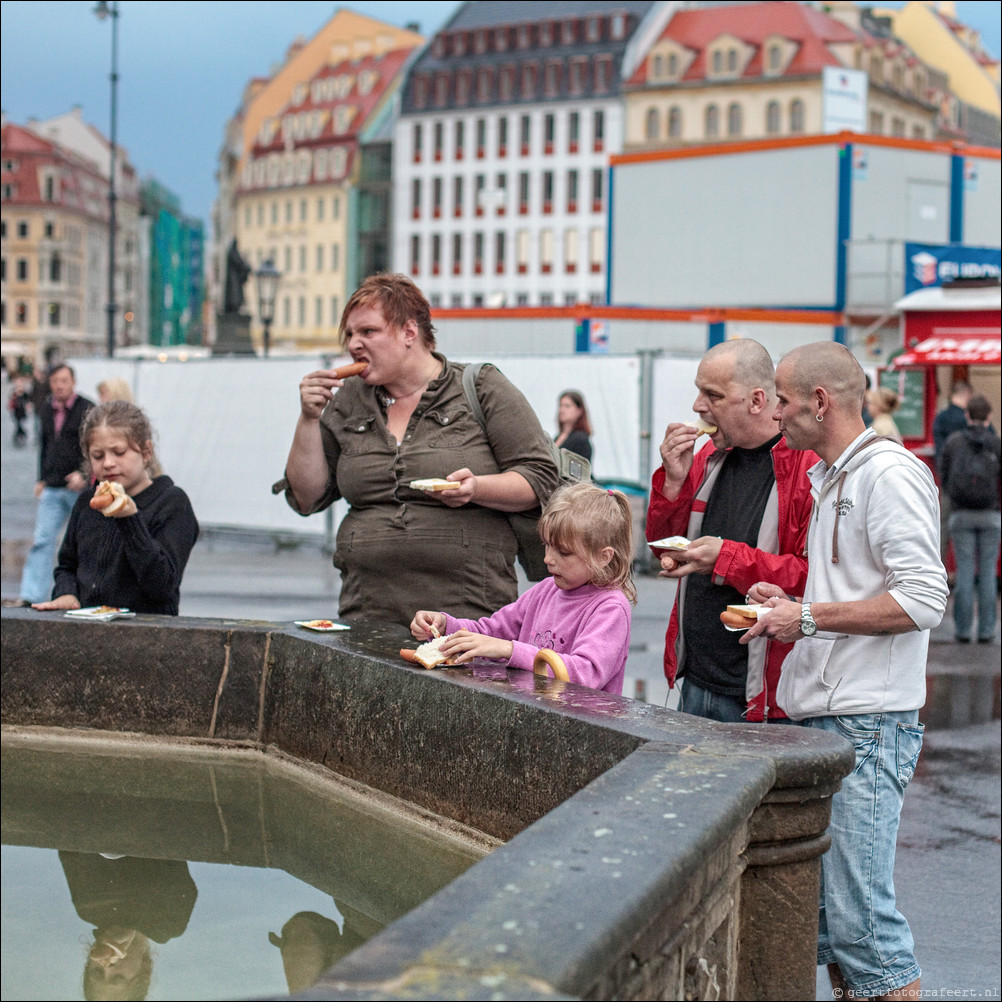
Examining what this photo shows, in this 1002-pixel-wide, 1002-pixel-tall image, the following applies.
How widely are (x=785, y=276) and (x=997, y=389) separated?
6313mm

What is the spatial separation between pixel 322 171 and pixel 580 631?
98.6m

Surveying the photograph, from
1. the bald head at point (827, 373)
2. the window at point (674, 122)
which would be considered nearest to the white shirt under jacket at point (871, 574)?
the bald head at point (827, 373)

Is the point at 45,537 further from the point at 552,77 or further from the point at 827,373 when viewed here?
the point at 552,77

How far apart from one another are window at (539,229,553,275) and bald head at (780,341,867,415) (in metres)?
87.5

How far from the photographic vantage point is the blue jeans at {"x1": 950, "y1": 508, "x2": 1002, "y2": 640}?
1258 centimetres

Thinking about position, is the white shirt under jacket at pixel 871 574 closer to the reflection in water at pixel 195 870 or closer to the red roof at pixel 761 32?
the reflection in water at pixel 195 870

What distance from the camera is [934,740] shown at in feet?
29.3

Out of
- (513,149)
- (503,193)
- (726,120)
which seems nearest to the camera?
(726,120)

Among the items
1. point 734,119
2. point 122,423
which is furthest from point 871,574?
point 734,119

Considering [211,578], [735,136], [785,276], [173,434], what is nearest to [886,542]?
[211,578]

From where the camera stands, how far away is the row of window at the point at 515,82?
87.6 meters

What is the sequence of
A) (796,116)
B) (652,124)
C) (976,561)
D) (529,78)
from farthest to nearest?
(529,78), (652,124), (796,116), (976,561)

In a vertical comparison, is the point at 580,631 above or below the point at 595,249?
below

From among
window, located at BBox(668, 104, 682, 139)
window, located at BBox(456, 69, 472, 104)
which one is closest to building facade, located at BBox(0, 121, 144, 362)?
window, located at BBox(456, 69, 472, 104)
